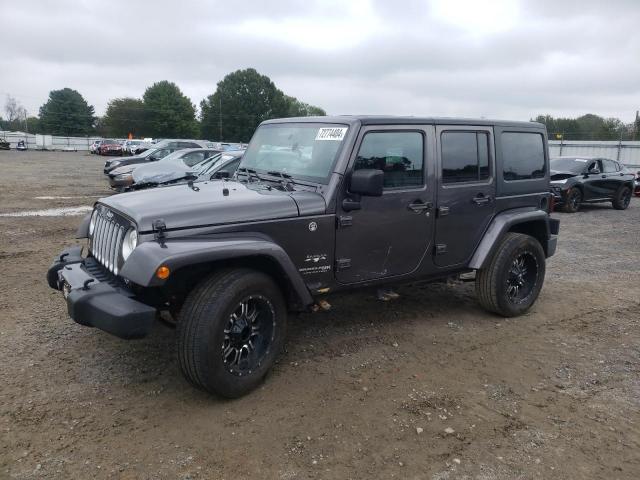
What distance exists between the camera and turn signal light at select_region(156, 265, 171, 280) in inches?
121

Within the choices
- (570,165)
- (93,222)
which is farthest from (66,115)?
(93,222)

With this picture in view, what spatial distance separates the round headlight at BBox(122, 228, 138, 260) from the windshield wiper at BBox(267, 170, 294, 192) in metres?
1.22

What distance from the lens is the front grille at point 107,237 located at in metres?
3.66

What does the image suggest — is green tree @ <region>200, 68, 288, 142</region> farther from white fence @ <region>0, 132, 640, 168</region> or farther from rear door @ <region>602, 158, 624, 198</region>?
rear door @ <region>602, 158, 624, 198</region>

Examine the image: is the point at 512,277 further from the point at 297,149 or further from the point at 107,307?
the point at 107,307

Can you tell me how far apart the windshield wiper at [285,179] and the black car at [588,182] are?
12.0 meters

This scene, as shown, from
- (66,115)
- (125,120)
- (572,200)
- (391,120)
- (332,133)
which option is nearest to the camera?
(332,133)

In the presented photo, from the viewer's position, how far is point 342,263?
4.12 metres

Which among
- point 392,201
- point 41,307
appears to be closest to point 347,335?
point 392,201

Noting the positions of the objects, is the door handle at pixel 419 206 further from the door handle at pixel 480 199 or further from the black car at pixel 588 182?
the black car at pixel 588 182

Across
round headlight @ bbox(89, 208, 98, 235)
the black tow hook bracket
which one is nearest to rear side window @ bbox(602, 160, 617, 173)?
round headlight @ bbox(89, 208, 98, 235)

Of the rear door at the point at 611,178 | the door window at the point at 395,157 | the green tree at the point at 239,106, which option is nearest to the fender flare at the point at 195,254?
the door window at the point at 395,157

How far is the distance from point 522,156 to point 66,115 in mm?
92957

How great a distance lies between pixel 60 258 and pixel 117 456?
1.86 m
